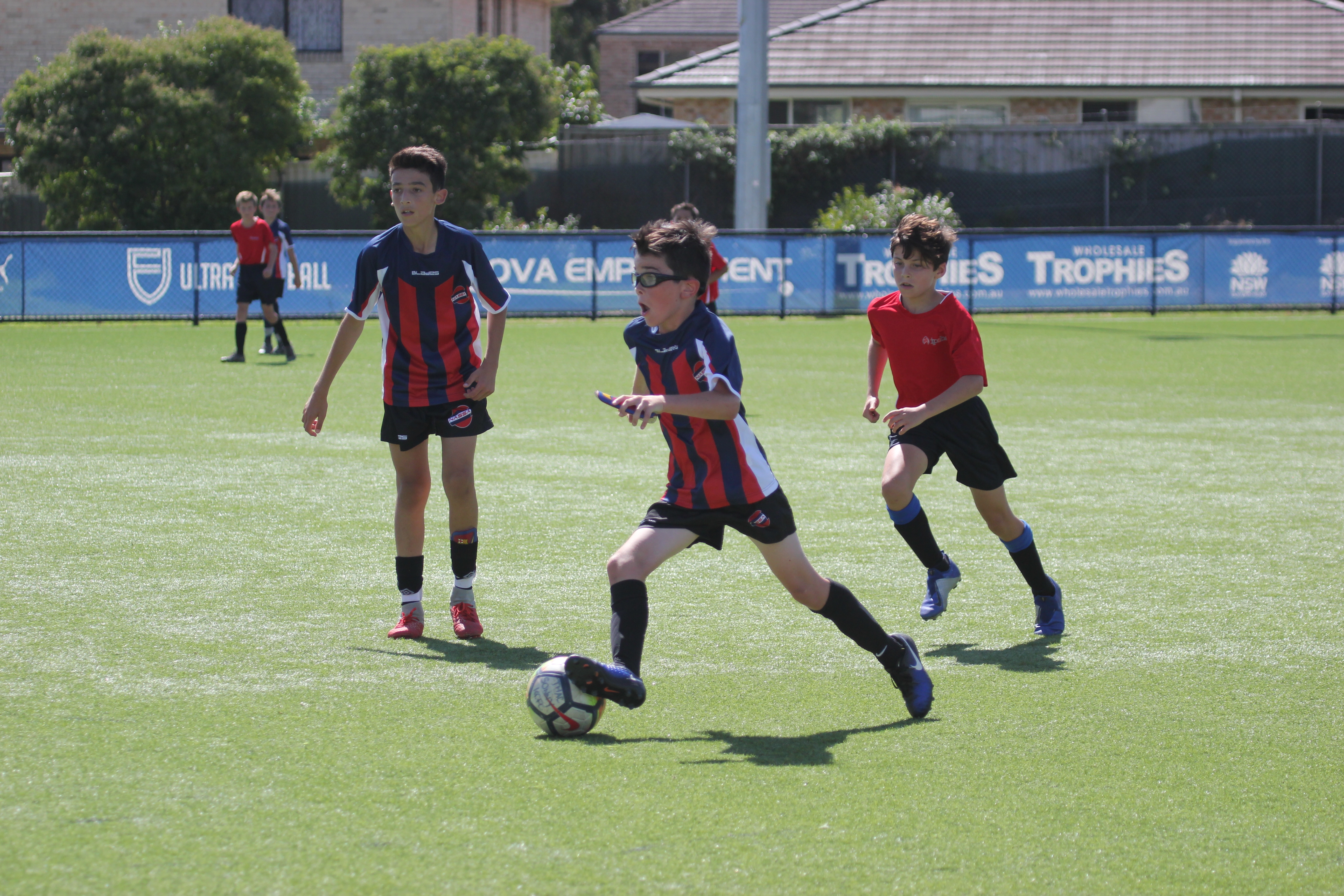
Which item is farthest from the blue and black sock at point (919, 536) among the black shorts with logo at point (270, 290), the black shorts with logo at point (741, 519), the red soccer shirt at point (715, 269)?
the black shorts with logo at point (270, 290)

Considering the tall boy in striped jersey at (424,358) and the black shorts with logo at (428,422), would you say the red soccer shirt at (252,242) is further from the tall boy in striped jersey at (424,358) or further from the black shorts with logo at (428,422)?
the black shorts with logo at (428,422)

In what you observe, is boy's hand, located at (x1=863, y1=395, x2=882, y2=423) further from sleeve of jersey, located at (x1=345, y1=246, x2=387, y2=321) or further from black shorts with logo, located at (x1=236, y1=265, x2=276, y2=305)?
black shorts with logo, located at (x1=236, y1=265, x2=276, y2=305)

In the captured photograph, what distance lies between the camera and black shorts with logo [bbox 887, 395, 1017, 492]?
222 inches

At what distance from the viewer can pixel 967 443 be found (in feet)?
18.5

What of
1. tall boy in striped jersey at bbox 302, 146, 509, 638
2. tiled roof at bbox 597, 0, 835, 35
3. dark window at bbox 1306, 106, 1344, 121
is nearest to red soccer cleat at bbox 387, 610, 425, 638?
tall boy in striped jersey at bbox 302, 146, 509, 638

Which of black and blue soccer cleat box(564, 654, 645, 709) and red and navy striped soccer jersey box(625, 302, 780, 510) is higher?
red and navy striped soccer jersey box(625, 302, 780, 510)

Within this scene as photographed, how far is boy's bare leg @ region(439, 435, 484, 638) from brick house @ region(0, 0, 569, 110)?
3400 centimetres

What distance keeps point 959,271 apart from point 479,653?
63.9ft

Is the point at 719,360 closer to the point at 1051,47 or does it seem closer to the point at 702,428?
the point at 702,428

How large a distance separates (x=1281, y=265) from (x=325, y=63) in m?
25.4

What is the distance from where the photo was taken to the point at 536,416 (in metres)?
12.2

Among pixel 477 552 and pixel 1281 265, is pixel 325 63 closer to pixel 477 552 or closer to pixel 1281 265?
pixel 1281 265

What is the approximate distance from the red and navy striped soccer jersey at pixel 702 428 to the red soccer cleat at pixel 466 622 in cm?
133

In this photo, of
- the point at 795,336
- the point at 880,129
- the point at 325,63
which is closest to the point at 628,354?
the point at 795,336
